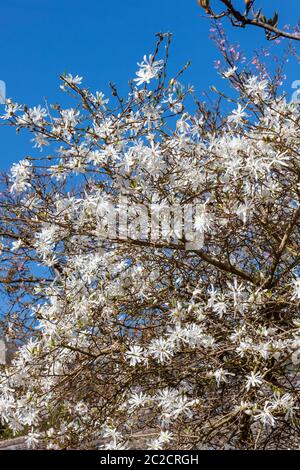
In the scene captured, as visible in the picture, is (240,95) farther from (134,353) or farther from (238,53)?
(238,53)

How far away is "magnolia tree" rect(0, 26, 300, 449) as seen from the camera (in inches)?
124

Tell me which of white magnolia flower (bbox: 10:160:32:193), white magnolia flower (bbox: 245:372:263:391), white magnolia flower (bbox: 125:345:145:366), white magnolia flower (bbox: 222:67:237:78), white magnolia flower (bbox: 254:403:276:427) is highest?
white magnolia flower (bbox: 222:67:237:78)

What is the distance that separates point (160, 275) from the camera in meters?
3.88

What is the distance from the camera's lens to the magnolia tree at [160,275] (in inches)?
124

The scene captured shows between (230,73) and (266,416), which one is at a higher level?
(230,73)

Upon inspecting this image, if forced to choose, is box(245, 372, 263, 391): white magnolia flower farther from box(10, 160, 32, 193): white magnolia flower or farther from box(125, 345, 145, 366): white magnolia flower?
box(10, 160, 32, 193): white magnolia flower

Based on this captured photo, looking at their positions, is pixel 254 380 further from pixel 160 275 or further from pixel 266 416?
pixel 160 275

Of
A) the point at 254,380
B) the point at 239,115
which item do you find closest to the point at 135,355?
the point at 254,380

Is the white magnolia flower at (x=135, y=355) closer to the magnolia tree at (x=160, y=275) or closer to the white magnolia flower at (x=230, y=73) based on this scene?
the magnolia tree at (x=160, y=275)

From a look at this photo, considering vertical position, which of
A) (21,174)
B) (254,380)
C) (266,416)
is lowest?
(266,416)

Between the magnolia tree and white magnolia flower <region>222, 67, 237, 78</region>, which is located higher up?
white magnolia flower <region>222, 67, 237, 78</region>

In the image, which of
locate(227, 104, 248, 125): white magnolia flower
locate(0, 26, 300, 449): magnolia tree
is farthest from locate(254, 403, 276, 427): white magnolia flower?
locate(227, 104, 248, 125): white magnolia flower

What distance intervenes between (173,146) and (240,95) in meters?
0.57
